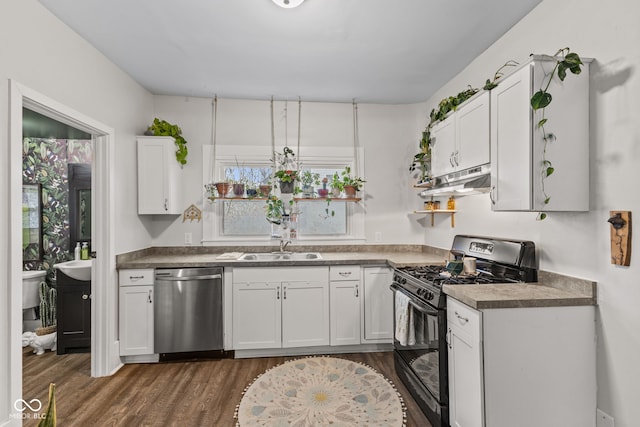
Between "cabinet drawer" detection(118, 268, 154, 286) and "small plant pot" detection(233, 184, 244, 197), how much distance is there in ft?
3.70

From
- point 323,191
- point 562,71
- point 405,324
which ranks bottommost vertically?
point 405,324

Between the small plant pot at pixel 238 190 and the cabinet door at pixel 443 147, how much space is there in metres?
2.00

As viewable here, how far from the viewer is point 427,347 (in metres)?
2.08

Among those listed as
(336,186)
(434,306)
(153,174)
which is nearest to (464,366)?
(434,306)

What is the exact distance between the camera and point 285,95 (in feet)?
11.4

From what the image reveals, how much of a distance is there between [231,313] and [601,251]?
9.10 ft

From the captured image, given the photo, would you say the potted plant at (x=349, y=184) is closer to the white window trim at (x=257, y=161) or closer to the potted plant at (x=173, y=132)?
the white window trim at (x=257, y=161)

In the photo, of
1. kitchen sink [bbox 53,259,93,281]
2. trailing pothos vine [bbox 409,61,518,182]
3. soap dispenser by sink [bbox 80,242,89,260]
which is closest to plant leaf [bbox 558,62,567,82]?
trailing pothos vine [bbox 409,61,518,182]

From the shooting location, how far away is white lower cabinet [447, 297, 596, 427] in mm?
1581

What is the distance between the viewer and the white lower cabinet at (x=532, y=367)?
1.58 meters

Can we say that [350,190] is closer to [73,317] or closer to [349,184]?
[349,184]

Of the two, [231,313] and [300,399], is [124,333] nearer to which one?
[231,313]

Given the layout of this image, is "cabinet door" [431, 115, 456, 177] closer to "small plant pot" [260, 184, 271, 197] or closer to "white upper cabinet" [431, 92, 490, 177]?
"white upper cabinet" [431, 92, 490, 177]

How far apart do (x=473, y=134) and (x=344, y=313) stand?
195 centimetres
